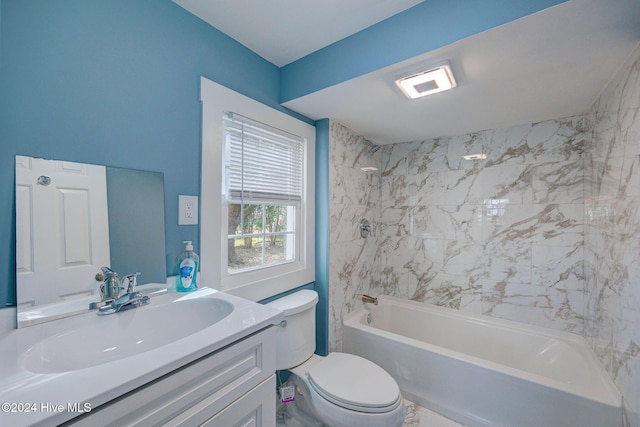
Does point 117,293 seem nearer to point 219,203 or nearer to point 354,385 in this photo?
point 219,203

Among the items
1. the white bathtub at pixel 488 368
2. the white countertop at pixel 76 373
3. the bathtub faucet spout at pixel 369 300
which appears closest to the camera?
the white countertop at pixel 76 373

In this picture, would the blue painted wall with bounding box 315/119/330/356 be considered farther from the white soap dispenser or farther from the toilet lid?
the white soap dispenser

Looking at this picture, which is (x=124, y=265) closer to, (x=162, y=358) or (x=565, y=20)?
(x=162, y=358)

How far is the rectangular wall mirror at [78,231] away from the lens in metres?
0.89

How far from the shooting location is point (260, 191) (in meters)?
1.71

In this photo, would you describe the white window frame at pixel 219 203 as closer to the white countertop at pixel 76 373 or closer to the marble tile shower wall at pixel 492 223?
the white countertop at pixel 76 373

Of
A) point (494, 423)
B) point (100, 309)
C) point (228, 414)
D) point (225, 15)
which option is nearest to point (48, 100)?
point (100, 309)

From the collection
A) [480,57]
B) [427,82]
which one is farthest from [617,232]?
[427,82]

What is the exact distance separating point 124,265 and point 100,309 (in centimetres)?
19

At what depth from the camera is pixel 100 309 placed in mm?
981

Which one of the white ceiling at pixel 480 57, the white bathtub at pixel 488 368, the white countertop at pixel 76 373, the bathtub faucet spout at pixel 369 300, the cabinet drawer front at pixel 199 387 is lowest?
the white bathtub at pixel 488 368

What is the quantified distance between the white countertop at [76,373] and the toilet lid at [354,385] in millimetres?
765

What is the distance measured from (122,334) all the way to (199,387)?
17.5 inches

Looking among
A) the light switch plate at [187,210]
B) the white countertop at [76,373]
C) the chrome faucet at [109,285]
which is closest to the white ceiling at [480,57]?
the light switch plate at [187,210]
